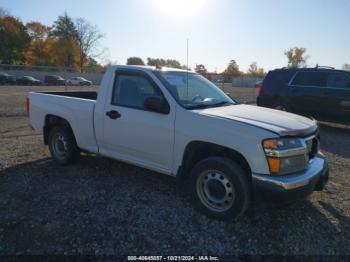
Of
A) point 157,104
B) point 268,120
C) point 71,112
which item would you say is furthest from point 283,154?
point 71,112

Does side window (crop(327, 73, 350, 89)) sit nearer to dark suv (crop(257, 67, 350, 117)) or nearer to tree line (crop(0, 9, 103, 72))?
dark suv (crop(257, 67, 350, 117))

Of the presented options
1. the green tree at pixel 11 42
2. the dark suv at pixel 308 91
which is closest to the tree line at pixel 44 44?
the green tree at pixel 11 42

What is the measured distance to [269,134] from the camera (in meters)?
3.23

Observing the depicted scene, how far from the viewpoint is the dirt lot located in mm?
3139

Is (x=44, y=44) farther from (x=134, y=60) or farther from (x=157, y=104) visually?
(x=157, y=104)

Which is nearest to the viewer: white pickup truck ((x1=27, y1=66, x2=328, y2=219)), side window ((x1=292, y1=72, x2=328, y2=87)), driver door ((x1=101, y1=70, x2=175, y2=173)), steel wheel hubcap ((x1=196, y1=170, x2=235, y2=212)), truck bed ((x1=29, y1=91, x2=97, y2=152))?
white pickup truck ((x1=27, y1=66, x2=328, y2=219))

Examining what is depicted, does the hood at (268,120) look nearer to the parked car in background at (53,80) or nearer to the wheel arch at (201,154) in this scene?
the wheel arch at (201,154)

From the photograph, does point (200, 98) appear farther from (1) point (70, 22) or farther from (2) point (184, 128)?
(1) point (70, 22)

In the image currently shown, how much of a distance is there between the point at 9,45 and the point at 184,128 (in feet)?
223

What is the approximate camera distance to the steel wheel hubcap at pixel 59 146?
221 inches

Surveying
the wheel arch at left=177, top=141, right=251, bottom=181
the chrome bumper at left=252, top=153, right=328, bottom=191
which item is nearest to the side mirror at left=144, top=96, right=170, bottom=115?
the wheel arch at left=177, top=141, right=251, bottom=181

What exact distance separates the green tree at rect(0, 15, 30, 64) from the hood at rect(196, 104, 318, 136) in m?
67.3

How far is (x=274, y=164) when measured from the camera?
320cm

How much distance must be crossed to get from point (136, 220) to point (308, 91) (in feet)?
25.7
